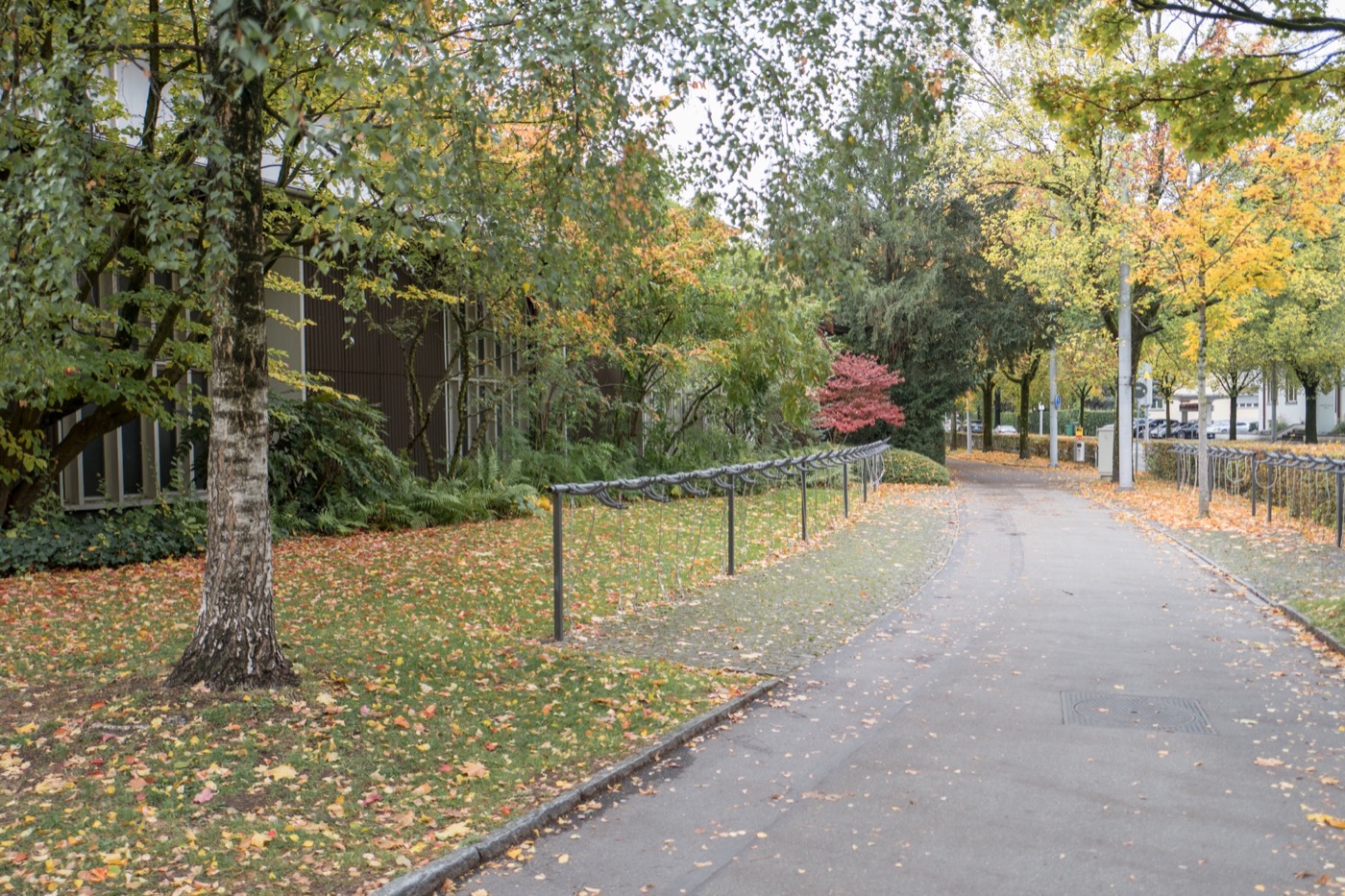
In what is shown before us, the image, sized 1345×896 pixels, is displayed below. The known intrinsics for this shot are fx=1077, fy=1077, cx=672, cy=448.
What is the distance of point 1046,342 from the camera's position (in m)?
34.5

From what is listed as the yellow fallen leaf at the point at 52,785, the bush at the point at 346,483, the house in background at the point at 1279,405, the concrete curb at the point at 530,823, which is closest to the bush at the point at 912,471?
the bush at the point at 346,483

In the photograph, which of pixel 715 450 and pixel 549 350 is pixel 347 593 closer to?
pixel 549 350

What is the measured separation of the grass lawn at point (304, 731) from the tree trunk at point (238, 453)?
25cm

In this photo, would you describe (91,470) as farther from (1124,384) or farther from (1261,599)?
(1124,384)

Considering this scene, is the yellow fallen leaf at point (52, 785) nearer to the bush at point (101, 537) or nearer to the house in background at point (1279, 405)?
the bush at point (101, 537)

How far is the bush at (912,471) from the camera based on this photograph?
2784 centimetres

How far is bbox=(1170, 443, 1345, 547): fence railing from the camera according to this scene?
47.8 feet

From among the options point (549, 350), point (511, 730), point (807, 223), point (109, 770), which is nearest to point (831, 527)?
point (549, 350)

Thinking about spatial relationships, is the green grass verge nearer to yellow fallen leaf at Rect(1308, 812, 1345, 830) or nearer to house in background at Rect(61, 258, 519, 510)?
yellow fallen leaf at Rect(1308, 812, 1345, 830)

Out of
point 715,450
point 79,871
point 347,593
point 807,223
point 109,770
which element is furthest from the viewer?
point 715,450

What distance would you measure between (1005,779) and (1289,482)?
44.8ft

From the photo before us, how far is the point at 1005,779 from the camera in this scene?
5539mm

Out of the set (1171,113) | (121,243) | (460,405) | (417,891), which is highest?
(1171,113)

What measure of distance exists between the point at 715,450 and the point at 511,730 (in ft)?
58.1
